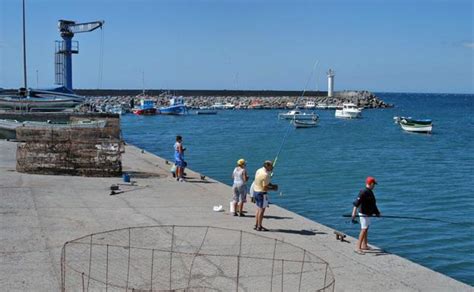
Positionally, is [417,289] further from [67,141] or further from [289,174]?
[289,174]

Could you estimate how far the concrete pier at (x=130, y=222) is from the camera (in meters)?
9.57

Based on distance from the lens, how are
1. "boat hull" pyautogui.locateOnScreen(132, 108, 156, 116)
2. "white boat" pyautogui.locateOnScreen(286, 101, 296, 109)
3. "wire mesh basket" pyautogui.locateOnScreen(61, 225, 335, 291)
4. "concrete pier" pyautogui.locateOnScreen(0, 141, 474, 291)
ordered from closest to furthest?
1. "wire mesh basket" pyautogui.locateOnScreen(61, 225, 335, 291)
2. "concrete pier" pyautogui.locateOnScreen(0, 141, 474, 291)
3. "boat hull" pyautogui.locateOnScreen(132, 108, 156, 116)
4. "white boat" pyautogui.locateOnScreen(286, 101, 296, 109)

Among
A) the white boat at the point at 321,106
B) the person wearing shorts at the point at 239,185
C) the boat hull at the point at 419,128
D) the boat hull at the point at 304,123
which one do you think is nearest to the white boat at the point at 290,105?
the white boat at the point at 321,106

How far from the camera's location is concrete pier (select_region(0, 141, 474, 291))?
957 centimetres

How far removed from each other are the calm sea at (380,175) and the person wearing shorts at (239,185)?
4.09m

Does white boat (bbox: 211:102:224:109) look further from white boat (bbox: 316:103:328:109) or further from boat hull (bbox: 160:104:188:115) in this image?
boat hull (bbox: 160:104:188:115)

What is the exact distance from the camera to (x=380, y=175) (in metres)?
32.4

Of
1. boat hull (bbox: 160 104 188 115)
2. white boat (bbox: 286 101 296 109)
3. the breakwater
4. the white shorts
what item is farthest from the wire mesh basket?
white boat (bbox: 286 101 296 109)

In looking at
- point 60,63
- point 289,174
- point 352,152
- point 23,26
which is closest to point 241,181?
point 289,174

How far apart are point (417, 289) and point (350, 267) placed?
1304mm

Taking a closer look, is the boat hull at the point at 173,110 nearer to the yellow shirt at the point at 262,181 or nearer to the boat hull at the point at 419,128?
the boat hull at the point at 419,128

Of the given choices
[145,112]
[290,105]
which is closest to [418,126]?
[145,112]

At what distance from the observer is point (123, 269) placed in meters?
9.47

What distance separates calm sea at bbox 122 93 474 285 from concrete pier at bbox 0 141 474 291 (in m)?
3.55
